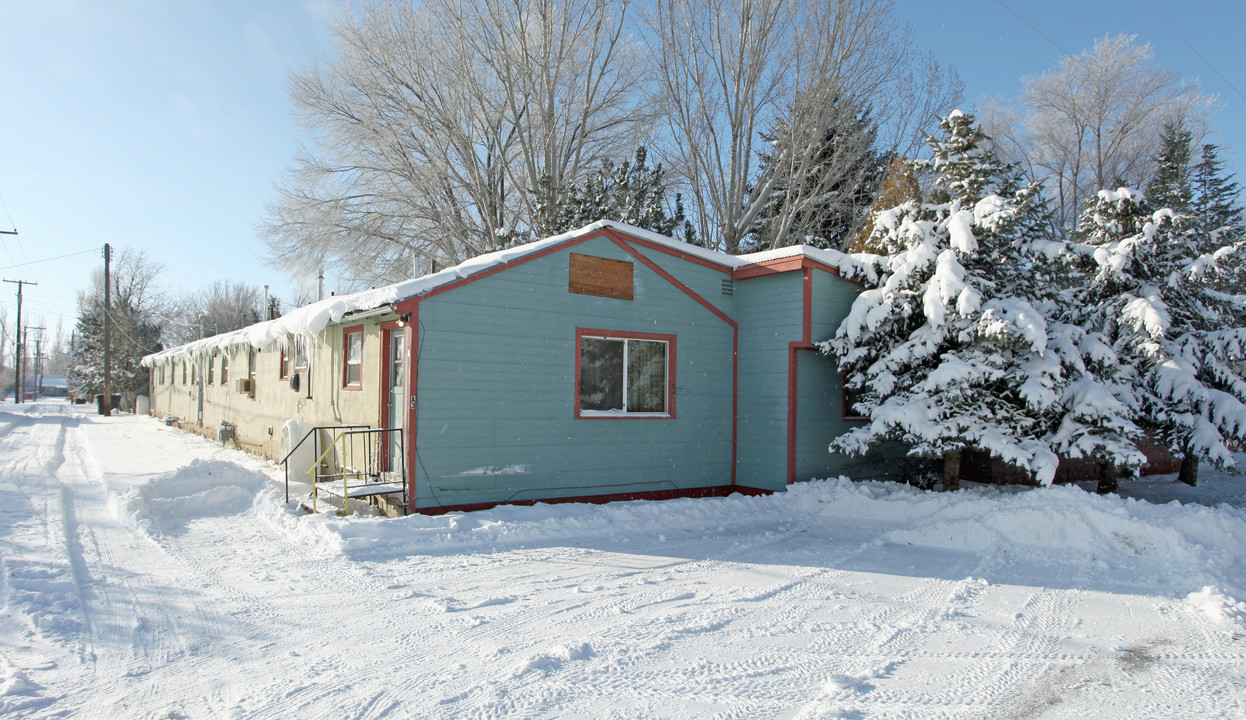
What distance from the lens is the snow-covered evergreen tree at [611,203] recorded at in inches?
723

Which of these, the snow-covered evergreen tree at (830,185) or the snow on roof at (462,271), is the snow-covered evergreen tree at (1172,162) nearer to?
the snow-covered evergreen tree at (830,185)

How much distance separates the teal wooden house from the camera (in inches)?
325

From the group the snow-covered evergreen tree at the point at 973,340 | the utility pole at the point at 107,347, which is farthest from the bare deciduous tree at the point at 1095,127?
the utility pole at the point at 107,347

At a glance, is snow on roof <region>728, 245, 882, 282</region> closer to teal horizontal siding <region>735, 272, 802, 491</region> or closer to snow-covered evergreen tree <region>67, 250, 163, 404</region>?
teal horizontal siding <region>735, 272, 802, 491</region>

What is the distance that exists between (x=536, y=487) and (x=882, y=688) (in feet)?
18.6

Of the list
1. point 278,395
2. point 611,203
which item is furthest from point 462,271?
point 611,203

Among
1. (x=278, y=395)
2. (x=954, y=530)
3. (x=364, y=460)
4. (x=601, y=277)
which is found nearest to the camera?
(x=954, y=530)

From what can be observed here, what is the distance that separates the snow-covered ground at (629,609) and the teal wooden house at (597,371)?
78 cm

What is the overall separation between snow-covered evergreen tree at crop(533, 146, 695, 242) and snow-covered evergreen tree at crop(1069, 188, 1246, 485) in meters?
10.3

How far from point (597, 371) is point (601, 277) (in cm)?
127

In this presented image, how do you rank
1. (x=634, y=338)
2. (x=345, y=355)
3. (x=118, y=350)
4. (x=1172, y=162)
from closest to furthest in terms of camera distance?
(x=634, y=338), (x=345, y=355), (x=1172, y=162), (x=118, y=350)

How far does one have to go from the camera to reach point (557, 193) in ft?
69.1

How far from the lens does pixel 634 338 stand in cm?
976

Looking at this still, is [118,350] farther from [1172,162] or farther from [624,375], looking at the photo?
[1172,162]
